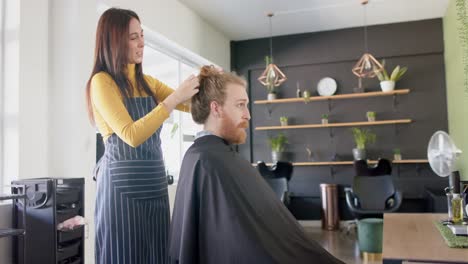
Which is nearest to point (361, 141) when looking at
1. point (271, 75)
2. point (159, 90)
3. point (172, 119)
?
point (271, 75)

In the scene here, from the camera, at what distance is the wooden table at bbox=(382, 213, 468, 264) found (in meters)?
1.30

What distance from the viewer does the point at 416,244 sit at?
4.96 ft

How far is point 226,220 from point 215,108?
1.32ft

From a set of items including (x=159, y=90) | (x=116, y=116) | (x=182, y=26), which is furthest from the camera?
(x=182, y=26)

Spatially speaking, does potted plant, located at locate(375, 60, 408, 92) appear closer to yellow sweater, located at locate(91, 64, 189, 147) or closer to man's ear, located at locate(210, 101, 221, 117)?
man's ear, located at locate(210, 101, 221, 117)

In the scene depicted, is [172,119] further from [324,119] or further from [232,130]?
[232,130]

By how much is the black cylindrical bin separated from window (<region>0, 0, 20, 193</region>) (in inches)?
158

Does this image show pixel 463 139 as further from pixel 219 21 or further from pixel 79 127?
pixel 79 127

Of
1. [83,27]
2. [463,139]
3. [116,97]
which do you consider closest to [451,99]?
[463,139]

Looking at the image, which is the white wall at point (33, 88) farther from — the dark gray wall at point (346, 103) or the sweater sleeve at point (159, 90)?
the dark gray wall at point (346, 103)

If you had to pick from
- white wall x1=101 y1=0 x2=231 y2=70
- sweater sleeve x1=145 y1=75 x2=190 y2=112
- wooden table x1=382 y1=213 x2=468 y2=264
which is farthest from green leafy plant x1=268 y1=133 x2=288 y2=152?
sweater sleeve x1=145 y1=75 x2=190 y2=112

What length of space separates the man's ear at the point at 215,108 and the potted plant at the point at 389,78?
4405 millimetres

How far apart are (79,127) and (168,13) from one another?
1.95 m

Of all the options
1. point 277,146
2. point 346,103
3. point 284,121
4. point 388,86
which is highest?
point 388,86
